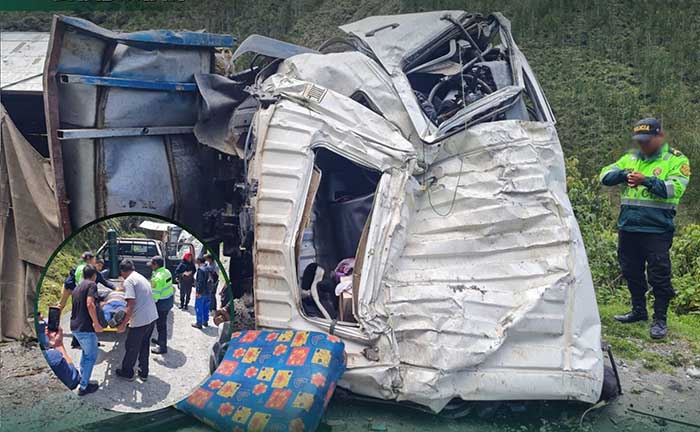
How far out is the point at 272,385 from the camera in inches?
125

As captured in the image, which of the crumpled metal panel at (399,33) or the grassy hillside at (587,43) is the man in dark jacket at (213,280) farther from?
the grassy hillside at (587,43)

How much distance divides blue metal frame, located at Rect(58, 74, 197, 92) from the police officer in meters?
2.82

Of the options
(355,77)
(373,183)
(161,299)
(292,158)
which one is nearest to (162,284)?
(161,299)

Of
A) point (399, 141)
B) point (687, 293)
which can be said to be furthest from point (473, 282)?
point (687, 293)

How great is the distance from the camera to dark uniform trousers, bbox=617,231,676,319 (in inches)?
174

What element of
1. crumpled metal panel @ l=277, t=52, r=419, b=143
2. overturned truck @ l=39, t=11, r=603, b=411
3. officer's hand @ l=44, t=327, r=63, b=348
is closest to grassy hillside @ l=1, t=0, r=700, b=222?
overturned truck @ l=39, t=11, r=603, b=411

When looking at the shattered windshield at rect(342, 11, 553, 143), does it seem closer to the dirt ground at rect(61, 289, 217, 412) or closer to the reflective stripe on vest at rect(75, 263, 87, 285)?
the dirt ground at rect(61, 289, 217, 412)

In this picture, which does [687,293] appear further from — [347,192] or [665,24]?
[665,24]

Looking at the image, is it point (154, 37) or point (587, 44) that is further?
point (587, 44)

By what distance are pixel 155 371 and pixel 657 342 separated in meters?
3.24

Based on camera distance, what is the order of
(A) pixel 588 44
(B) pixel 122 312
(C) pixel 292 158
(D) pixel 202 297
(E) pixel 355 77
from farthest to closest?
(A) pixel 588 44, (E) pixel 355 77, (C) pixel 292 158, (D) pixel 202 297, (B) pixel 122 312

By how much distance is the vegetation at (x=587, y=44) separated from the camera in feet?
26.8

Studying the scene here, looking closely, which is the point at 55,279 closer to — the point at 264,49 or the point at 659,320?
the point at 264,49

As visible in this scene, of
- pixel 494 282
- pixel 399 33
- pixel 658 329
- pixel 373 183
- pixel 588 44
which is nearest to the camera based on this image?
pixel 494 282
